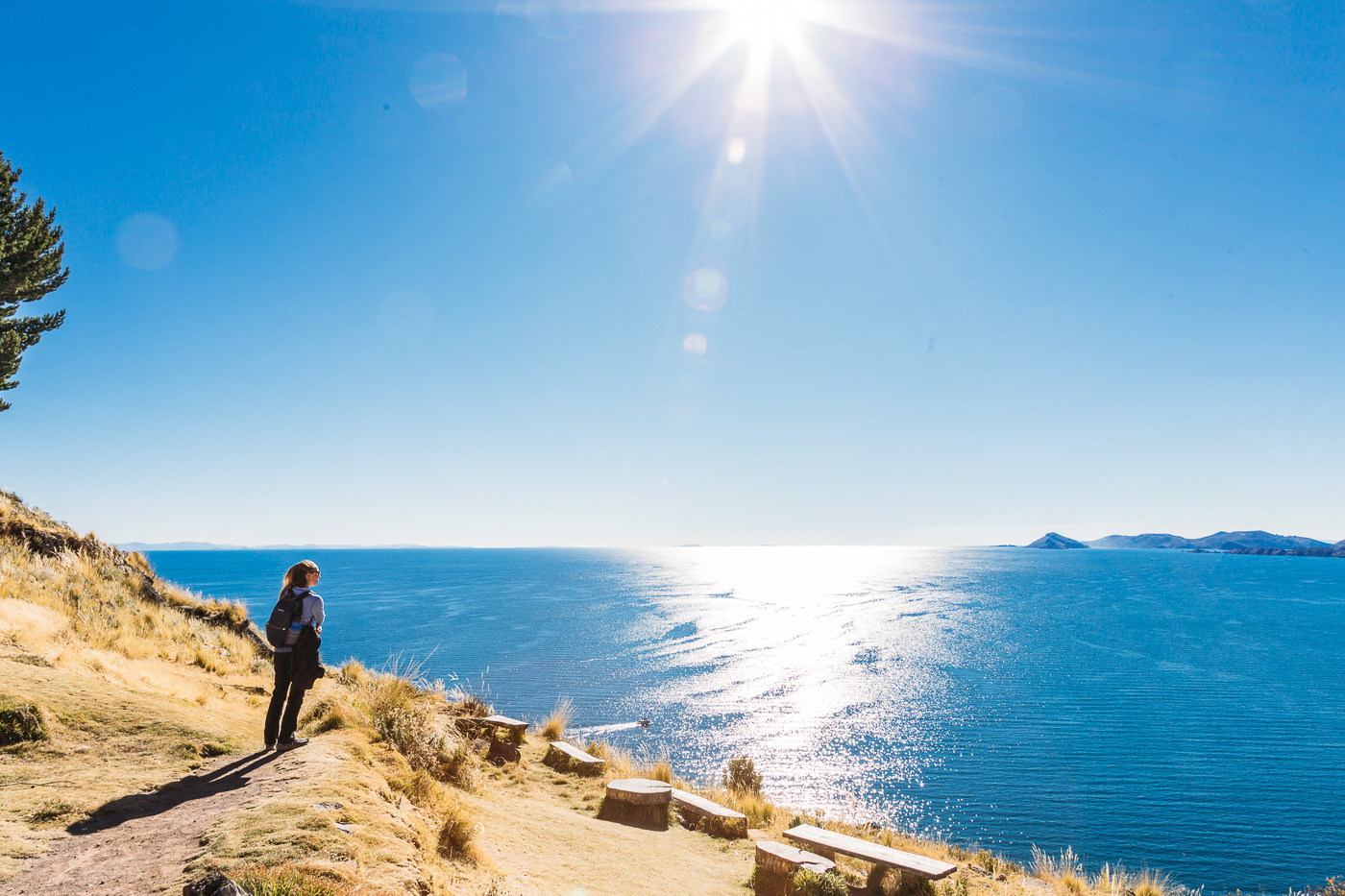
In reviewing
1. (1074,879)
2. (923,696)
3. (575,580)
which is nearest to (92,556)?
(1074,879)

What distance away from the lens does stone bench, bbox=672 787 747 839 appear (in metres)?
9.99

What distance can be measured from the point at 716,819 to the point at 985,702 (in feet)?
123

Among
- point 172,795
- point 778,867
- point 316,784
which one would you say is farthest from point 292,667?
point 778,867

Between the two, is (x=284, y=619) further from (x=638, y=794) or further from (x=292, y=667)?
(x=638, y=794)

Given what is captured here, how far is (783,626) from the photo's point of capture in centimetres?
7056

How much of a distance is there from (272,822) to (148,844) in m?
0.85

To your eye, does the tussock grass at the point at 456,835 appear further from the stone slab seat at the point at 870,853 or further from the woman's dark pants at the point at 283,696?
the stone slab seat at the point at 870,853

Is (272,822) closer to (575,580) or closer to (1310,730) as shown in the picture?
(1310,730)

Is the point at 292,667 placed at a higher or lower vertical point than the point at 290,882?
higher

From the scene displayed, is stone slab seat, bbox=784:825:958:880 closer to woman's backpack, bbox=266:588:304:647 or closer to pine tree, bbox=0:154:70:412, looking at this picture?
woman's backpack, bbox=266:588:304:647

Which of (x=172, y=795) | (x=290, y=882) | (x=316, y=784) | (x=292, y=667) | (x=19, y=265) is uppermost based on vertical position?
(x=19, y=265)

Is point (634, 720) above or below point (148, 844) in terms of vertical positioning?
below

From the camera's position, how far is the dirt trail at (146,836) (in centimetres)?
401

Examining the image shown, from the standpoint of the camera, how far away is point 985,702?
130ft
